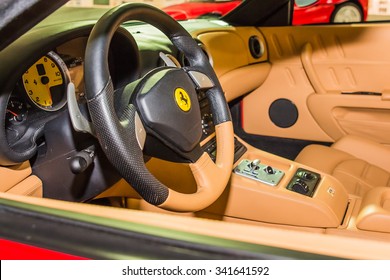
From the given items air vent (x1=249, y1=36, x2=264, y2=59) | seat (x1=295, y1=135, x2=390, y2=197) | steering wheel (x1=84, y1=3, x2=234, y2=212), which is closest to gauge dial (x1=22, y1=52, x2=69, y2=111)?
steering wheel (x1=84, y1=3, x2=234, y2=212)

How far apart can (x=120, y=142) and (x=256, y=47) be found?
65.0 inches

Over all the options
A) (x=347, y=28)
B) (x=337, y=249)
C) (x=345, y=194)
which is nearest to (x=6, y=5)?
(x=337, y=249)

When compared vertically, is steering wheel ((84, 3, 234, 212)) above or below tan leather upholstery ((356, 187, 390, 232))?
above

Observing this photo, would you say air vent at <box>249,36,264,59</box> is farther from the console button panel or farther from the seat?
the console button panel

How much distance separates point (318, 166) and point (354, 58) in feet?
2.17

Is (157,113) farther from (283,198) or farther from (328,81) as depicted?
(328,81)

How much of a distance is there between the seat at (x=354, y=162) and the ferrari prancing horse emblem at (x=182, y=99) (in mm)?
955

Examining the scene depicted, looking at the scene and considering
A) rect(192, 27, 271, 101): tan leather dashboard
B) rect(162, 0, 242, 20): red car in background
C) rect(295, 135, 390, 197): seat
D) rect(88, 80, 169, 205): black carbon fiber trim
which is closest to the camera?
rect(88, 80, 169, 205): black carbon fiber trim

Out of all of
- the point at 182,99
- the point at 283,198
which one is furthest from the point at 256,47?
the point at 182,99

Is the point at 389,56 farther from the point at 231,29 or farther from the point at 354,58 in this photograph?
the point at 231,29

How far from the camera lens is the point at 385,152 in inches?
82.4

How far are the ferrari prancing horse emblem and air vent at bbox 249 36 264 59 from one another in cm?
133

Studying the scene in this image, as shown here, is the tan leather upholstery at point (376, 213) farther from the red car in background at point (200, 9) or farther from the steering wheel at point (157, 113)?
the red car in background at point (200, 9)

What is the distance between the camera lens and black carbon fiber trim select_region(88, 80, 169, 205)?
3.20ft
